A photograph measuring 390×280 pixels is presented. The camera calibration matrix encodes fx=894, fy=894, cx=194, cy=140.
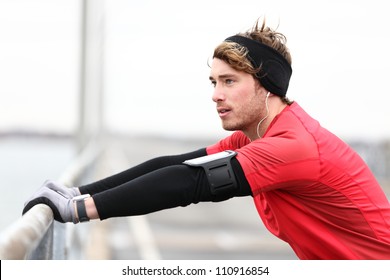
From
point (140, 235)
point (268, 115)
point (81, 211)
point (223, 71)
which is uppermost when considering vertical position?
point (140, 235)

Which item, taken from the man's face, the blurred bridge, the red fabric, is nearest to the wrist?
the blurred bridge

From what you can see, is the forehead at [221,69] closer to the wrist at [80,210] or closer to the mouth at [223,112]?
the mouth at [223,112]

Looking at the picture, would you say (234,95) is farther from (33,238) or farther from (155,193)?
(33,238)

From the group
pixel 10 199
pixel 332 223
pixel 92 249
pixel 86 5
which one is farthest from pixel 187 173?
pixel 10 199

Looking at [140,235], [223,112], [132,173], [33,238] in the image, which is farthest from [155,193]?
[140,235]

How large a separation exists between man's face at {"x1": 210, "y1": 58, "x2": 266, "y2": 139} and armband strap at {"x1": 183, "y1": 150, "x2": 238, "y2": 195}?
1.14 ft

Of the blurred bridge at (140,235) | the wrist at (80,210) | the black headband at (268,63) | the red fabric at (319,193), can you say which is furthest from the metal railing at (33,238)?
the black headband at (268,63)

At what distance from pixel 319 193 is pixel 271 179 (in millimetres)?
303

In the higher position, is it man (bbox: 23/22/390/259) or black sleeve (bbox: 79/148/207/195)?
black sleeve (bbox: 79/148/207/195)

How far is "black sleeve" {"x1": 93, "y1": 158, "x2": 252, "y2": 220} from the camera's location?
11.5ft

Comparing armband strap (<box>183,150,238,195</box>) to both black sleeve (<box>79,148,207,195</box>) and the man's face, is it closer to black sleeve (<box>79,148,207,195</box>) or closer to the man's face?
the man's face

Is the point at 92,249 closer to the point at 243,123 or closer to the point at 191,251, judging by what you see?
the point at 191,251

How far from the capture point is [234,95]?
12.9 ft

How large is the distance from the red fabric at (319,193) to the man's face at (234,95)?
0.40 feet
